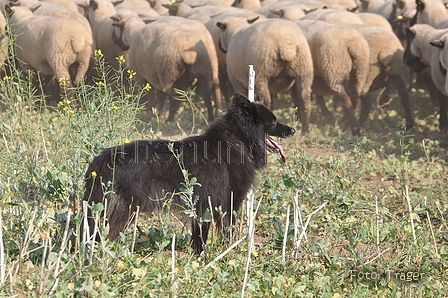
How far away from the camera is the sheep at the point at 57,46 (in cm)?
1297

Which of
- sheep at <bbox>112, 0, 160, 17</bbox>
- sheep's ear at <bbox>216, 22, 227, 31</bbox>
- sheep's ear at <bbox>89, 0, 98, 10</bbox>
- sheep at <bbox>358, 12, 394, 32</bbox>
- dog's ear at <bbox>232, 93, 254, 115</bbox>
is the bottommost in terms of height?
sheep at <bbox>112, 0, 160, 17</bbox>

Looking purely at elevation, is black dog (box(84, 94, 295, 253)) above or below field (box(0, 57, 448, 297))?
above

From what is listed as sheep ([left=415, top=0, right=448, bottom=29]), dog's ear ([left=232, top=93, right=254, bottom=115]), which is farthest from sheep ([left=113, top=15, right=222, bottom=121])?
dog's ear ([left=232, top=93, right=254, bottom=115])

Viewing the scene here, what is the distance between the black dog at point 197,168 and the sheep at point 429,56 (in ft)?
24.7

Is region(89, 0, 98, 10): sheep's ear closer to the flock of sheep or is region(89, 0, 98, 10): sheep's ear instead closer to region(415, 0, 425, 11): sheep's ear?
the flock of sheep

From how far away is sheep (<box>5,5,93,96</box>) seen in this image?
42.5 ft

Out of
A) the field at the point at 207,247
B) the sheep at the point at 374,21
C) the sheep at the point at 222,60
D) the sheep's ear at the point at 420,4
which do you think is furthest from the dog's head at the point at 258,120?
the sheep at the point at 374,21

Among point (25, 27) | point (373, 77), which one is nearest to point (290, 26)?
point (373, 77)

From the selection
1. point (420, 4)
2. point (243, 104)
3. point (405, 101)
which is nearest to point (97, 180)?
point (243, 104)

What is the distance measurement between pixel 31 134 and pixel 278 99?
9.41 m

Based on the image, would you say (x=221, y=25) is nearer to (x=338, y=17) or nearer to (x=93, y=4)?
(x=338, y=17)

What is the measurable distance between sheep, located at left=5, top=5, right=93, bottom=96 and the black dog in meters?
7.95

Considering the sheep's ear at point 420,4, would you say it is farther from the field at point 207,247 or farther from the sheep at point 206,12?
the field at point 207,247

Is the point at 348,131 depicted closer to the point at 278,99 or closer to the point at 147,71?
the point at 278,99
